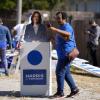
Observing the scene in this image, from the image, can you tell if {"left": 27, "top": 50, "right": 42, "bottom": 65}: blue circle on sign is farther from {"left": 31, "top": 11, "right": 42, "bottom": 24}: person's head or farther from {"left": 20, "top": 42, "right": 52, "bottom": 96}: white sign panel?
{"left": 31, "top": 11, "right": 42, "bottom": 24}: person's head

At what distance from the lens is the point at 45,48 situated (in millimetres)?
11250

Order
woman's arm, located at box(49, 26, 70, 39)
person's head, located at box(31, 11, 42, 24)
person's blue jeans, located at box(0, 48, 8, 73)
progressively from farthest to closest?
person's blue jeans, located at box(0, 48, 8, 73), person's head, located at box(31, 11, 42, 24), woman's arm, located at box(49, 26, 70, 39)

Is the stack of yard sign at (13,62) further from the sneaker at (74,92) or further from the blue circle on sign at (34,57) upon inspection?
the sneaker at (74,92)

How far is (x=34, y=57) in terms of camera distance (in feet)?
36.9

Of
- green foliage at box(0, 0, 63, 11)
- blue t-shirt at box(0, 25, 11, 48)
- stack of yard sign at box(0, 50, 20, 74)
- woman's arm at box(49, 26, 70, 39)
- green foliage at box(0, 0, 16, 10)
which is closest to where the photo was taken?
woman's arm at box(49, 26, 70, 39)

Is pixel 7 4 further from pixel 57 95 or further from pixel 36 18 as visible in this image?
pixel 57 95

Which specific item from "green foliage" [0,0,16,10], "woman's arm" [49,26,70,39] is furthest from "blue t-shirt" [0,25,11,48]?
"green foliage" [0,0,16,10]

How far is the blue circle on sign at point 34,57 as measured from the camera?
1126cm

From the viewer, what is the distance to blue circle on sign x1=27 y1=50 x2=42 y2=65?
1126cm

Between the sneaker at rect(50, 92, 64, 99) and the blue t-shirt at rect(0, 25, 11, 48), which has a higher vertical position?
the blue t-shirt at rect(0, 25, 11, 48)

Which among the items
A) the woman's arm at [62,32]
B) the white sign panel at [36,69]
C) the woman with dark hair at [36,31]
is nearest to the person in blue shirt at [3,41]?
the woman with dark hair at [36,31]

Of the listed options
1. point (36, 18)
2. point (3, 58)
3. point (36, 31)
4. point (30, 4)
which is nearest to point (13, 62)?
point (3, 58)

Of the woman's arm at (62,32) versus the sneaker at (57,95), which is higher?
the woman's arm at (62,32)

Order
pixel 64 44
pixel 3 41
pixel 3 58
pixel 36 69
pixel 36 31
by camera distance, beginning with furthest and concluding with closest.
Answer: pixel 3 58 → pixel 3 41 → pixel 36 31 → pixel 36 69 → pixel 64 44
